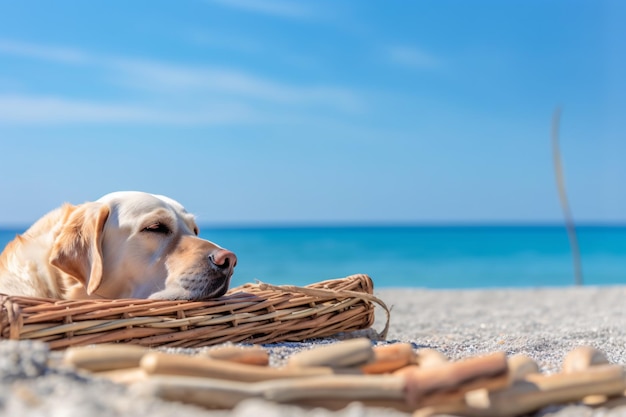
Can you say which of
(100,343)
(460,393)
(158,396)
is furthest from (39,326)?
(460,393)

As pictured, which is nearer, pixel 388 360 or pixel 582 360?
pixel 388 360

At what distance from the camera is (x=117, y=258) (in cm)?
331

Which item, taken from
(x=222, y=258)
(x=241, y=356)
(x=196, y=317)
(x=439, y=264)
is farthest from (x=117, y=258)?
(x=439, y=264)

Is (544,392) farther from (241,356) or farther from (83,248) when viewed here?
(83,248)

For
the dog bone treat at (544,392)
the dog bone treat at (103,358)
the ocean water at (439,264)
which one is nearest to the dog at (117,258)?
the dog bone treat at (103,358)

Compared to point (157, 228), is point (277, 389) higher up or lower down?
lower down

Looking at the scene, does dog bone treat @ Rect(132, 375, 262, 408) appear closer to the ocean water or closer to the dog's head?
the dog's head

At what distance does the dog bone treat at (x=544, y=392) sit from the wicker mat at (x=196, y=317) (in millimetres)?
1393

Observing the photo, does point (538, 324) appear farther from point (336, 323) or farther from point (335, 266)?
point (335, 266)

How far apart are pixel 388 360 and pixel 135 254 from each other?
1759 millimetres

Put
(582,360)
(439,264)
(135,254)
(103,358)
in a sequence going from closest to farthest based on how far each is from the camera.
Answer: (103,358), (582,360), (135,254), (439,264)

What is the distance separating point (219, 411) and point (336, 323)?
75.0 inches

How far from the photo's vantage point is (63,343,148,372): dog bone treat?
1.76 meters

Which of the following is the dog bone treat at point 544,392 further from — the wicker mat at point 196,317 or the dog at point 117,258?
the dog at point 117,258
